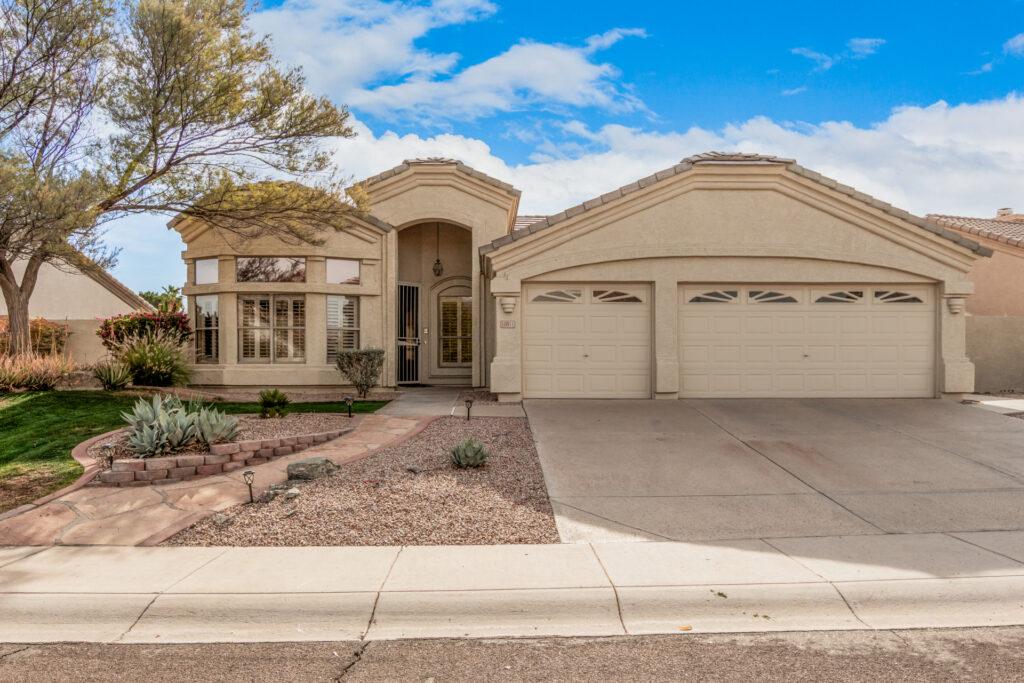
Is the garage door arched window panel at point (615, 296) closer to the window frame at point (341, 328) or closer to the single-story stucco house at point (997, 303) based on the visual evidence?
the window frame at point (341, 328)

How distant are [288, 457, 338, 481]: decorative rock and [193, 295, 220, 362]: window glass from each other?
344 inches

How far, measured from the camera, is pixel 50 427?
10.3 metres

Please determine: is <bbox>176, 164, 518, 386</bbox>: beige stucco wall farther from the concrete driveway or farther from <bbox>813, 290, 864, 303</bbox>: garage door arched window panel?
<bbox>813, 290, 864, 303</bbox>: garage door arched window panel

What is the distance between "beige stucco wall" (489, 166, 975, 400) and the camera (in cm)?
1370

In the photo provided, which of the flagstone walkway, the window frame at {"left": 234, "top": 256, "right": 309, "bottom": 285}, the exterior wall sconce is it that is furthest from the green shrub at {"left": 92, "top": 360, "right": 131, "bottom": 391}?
the exterior wall sconce

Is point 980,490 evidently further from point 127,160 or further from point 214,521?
point 127,160

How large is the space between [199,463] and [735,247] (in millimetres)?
10328

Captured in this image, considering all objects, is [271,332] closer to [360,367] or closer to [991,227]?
[360,367]

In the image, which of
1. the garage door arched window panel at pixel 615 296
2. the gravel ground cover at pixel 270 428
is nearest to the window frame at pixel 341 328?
the gravel ground cover at pixel 270 428

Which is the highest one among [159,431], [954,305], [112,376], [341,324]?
[954,305]

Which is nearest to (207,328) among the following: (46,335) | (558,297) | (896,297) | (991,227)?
(46,335)

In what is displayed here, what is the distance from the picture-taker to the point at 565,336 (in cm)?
1384

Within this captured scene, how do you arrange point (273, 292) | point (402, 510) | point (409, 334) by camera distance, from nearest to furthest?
point (402, 510) → point (273, 292) → point (409, 334)

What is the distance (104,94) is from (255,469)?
8.90m
